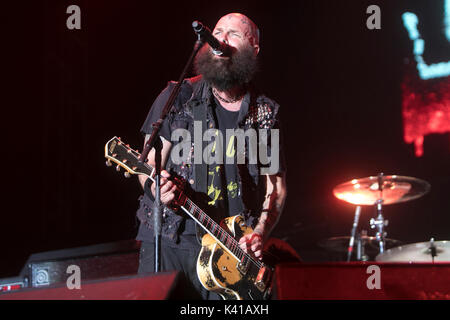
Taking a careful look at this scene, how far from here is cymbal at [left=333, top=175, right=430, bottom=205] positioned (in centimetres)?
530

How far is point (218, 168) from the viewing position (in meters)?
2.90

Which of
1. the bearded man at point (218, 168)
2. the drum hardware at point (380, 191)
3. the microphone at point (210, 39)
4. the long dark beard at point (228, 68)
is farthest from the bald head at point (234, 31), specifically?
the drum hardware at point (380, 191)

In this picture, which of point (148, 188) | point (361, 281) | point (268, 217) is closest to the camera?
point (361, 281)

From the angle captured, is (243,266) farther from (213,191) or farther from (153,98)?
(153,98)

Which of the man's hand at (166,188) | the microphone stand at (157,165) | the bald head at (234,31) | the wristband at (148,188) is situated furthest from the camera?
the bald head at (234,31)

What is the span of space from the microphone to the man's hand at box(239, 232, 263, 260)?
3.46ft

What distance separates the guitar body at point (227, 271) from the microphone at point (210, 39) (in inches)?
37.6

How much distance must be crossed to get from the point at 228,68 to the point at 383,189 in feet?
10.6

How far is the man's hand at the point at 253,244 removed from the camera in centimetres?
286

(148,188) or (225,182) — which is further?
(225,182)

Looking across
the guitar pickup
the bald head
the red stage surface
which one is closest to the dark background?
the bald head

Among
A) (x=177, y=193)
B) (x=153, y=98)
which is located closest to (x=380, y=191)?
(x=153, y=98)

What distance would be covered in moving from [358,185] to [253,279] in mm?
2875

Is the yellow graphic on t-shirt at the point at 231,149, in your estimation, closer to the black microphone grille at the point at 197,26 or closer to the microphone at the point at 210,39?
the microphone at the point at 210,39
